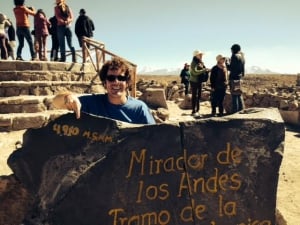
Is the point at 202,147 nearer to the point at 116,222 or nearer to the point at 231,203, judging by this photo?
the point at 231,203

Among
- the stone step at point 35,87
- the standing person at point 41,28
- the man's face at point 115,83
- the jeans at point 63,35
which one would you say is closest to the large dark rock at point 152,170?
the man's face at point 115,83

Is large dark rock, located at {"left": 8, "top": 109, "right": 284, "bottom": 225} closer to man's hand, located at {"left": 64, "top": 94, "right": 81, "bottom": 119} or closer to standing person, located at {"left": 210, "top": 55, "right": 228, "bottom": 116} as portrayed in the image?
man's hand, located at {"left": 64, "top": 94, "right": 81, "bottom": 119}

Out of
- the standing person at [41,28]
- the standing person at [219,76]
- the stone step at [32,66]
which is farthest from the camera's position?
the standing person at [41,28]

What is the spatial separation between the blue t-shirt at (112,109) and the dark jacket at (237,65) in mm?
5564

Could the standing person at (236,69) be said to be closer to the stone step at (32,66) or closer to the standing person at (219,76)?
the standing person at (219,76)

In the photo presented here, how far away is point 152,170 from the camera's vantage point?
302 cm

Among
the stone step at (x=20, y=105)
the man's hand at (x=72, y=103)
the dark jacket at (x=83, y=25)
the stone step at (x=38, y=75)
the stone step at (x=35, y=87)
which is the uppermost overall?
the dark jacket at (x=83, y=25)

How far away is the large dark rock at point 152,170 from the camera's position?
2932 millimetres

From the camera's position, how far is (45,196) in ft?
9.68

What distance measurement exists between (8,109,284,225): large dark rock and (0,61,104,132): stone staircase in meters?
5.08

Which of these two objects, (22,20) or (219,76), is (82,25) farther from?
(219,76)

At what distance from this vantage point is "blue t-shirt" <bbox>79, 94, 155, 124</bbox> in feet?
10.5

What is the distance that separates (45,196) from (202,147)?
1.35 meters

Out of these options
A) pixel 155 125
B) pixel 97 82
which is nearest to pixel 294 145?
pixel 97 82
